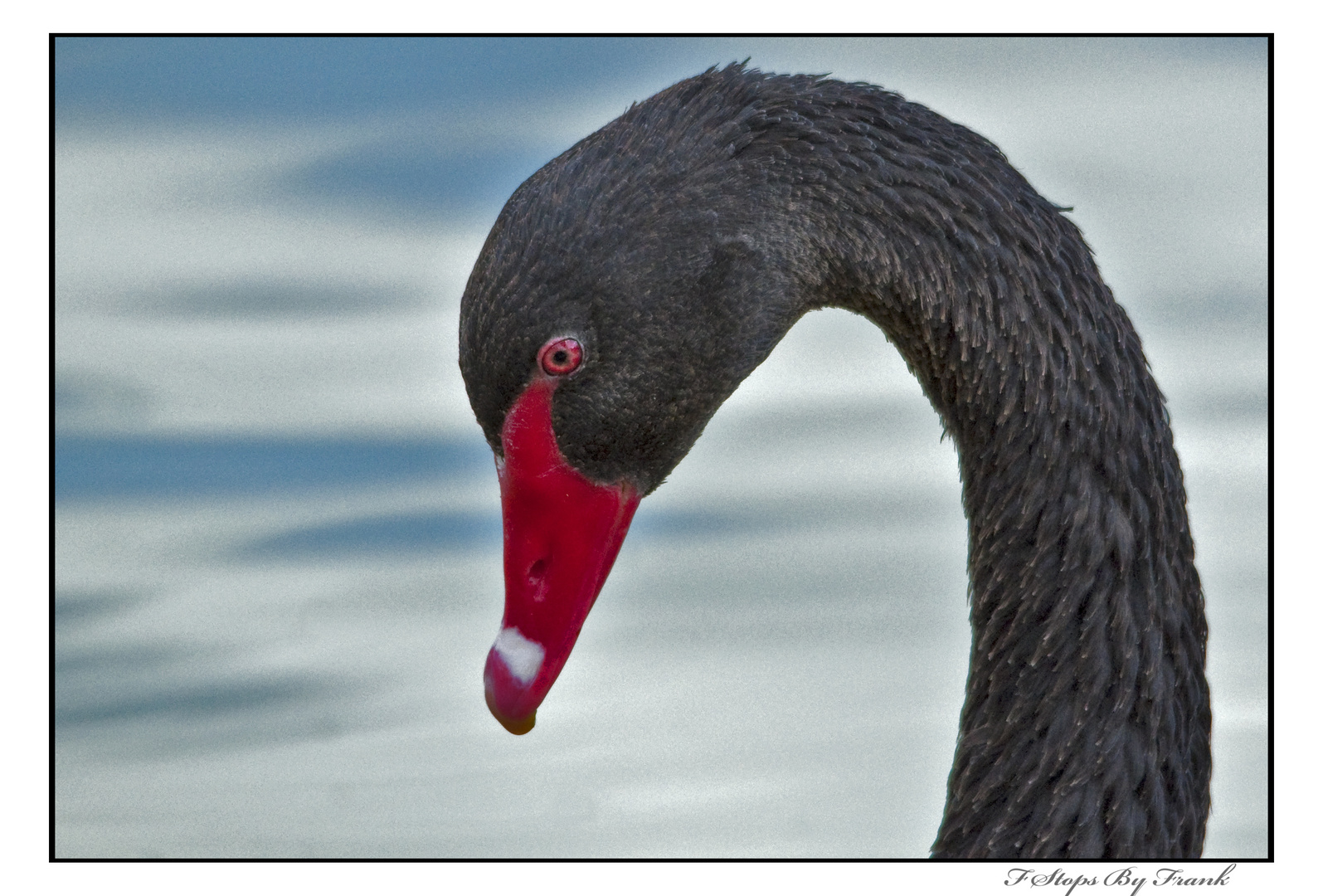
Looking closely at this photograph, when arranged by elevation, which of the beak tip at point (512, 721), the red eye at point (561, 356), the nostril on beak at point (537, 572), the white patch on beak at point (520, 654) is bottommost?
the beak tip at point (512, 721)

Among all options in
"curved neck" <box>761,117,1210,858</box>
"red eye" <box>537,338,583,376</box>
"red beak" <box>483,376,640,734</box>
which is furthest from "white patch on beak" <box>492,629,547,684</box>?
"curved neck" <box>761,117,1210,858</box>

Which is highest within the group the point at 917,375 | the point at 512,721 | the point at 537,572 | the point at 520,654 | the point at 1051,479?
the point at 917,375

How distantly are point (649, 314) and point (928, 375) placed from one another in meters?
0.59

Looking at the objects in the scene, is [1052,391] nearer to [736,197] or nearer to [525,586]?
[736,197]

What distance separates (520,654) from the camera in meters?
3.37

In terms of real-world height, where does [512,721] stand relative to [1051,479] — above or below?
below

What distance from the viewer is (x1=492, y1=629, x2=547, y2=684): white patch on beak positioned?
335cm

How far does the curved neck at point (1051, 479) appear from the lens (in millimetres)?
3289

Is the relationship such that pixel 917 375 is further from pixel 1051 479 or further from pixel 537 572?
pixel 537 572

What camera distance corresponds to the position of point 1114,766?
3318mm

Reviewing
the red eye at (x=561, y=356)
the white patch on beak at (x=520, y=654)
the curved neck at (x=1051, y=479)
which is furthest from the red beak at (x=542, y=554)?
the curved neck at (x=1051, y=479)

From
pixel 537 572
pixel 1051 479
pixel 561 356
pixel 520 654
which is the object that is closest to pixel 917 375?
pixel 1051 479

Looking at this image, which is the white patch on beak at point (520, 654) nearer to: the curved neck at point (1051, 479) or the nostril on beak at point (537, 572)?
the nostril on beak at point (537, 572)

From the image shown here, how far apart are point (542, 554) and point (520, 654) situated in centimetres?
20
